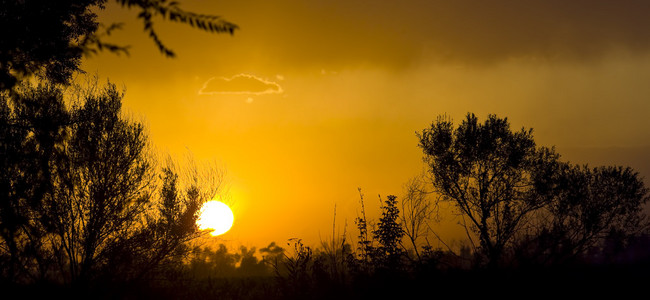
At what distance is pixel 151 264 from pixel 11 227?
16.9 m

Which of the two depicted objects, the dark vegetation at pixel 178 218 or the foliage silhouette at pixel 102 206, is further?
the foliage silhouette at pixel 102 206

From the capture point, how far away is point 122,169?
1975cm

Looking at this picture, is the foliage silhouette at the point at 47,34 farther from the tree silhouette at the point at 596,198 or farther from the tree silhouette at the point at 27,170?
the tree silhouette at the point at 596,198

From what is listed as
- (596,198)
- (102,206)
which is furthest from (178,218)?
(596,198)

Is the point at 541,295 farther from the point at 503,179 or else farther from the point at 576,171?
the point at 576,171

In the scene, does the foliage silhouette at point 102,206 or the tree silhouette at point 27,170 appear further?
the foliage silhouette at point 102,206

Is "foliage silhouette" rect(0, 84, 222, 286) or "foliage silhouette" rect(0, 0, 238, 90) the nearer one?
"foliage silhouette" rect(0, 0, 238, 90)

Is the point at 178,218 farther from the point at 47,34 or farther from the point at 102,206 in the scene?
the point at 47,34

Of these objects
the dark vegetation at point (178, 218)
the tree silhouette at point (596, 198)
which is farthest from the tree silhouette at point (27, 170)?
the tree silhouette at point (596, 198)

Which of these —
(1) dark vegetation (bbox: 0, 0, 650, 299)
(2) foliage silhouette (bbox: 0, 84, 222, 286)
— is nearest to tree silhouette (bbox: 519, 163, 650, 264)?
(1) dark vegetation (bbox: 0, 0, 650, 299)

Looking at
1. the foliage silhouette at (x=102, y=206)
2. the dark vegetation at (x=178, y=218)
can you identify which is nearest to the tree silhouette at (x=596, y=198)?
the dark vegetation at (x=178, y=218)

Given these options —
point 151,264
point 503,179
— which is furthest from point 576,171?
point 151,264

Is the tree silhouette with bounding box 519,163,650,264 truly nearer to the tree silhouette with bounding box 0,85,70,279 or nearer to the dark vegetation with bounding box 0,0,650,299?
the dark vegetation with bounding box 0,0,650,299

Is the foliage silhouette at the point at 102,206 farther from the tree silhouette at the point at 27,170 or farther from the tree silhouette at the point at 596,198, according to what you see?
the tree silhouette at the point at 596,198
